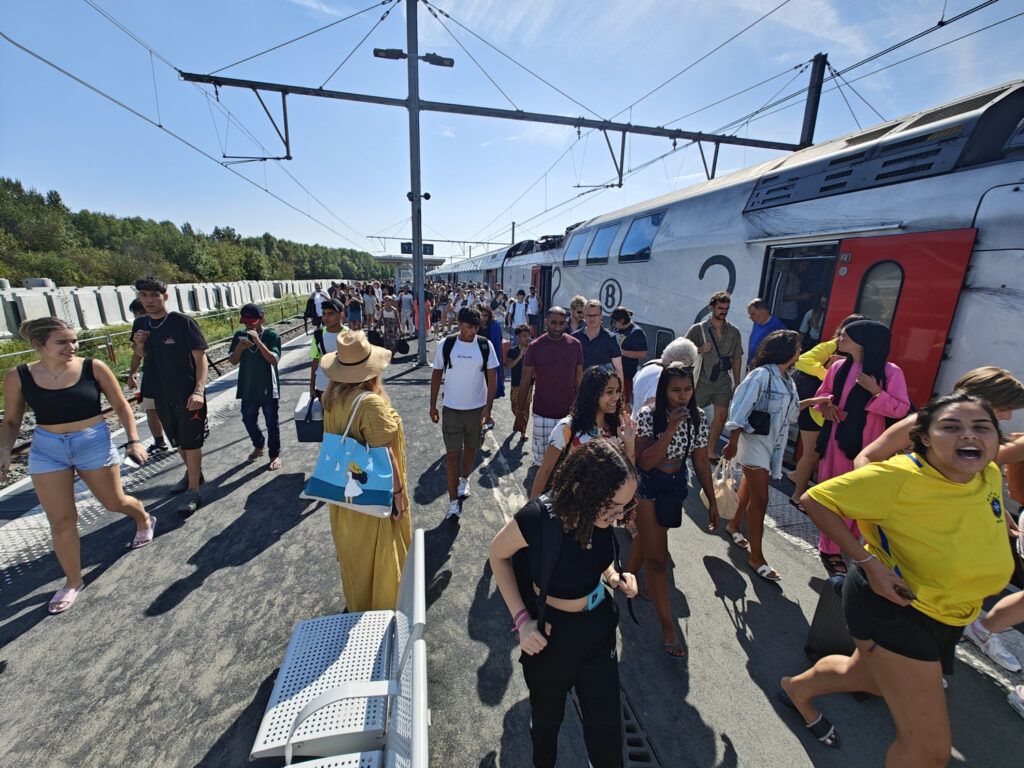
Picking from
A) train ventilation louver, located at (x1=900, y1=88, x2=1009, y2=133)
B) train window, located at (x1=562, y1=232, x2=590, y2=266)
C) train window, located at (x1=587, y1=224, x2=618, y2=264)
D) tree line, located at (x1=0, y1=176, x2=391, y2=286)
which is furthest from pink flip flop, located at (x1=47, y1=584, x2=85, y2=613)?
tree line, located at (x1=0, y1=176, x2=391, y2=286)

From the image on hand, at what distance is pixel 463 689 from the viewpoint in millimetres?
2391

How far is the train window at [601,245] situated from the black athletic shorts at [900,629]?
8.55 meters

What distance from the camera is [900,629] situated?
67.0 inches

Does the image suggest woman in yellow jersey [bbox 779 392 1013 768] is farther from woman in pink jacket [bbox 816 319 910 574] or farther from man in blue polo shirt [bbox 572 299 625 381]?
man in blue polo shirt [bbox 572 299 625 381]

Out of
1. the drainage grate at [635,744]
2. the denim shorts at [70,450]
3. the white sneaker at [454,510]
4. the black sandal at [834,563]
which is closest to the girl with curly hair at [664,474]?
the drainage grate at [635,744]

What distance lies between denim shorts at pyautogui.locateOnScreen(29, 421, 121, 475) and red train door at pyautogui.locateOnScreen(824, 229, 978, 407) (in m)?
6.88

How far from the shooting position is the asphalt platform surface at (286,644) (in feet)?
6.89

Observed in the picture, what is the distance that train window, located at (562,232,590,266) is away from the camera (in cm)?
1114

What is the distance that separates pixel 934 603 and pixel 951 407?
800mm

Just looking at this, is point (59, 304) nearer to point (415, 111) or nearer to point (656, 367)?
point (415, 111)

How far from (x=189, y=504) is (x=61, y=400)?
61.5 inches

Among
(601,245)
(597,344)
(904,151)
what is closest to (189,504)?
(597,344)

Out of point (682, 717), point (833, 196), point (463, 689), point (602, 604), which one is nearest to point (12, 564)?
point (463, 689)

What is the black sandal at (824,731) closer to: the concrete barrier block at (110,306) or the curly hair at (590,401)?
the curly hair at (590,401)
